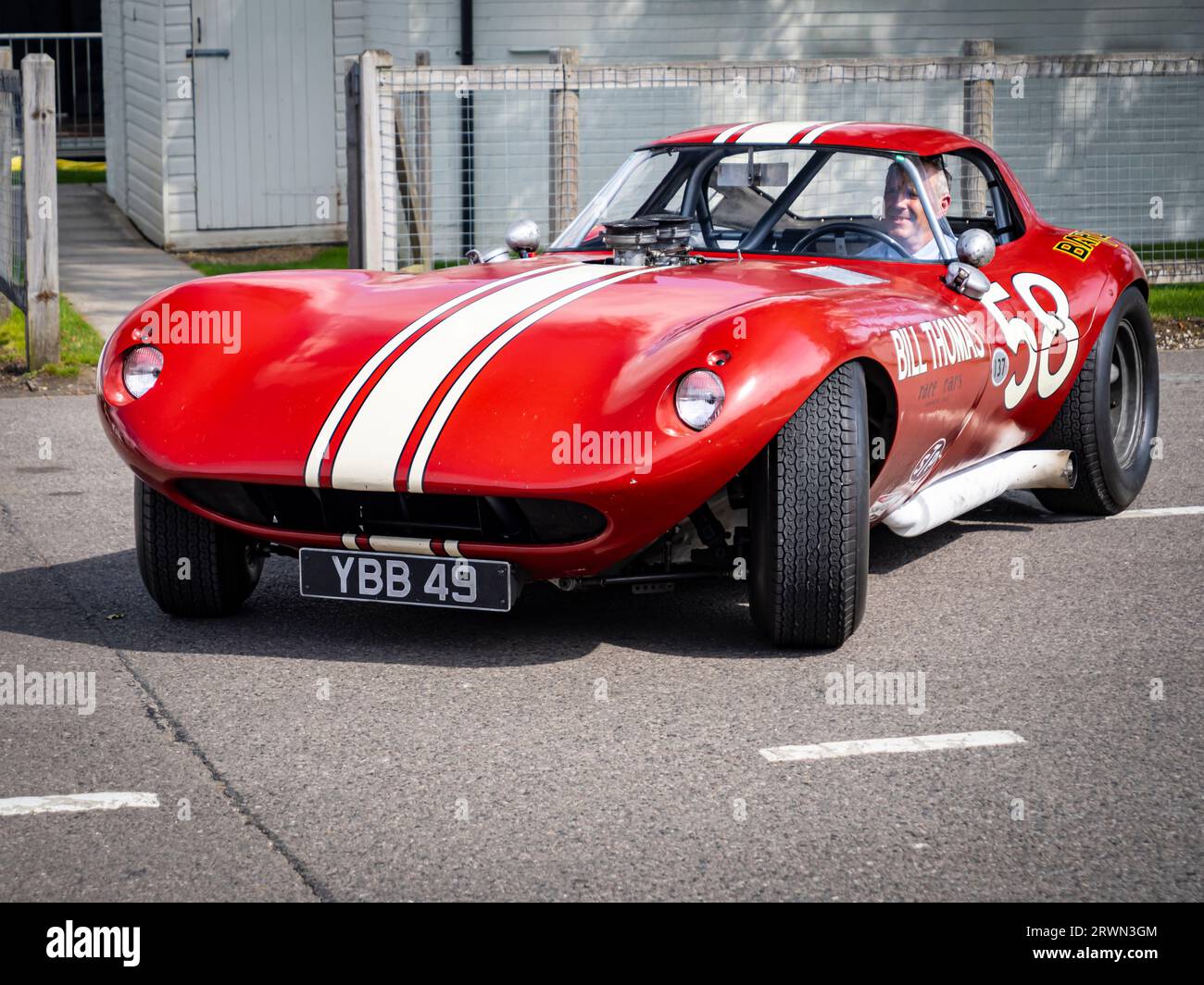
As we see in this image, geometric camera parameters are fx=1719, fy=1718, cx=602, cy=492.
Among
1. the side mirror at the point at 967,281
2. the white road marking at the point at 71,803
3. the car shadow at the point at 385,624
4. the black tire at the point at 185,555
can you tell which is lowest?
the car shadow at the point at 385,624

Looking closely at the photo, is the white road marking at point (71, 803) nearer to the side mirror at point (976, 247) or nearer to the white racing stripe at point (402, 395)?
the white racing stripe at point (402, 395)

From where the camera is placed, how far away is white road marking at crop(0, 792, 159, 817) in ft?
11.2

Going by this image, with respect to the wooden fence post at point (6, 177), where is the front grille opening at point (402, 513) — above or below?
below

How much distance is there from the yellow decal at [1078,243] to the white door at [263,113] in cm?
864

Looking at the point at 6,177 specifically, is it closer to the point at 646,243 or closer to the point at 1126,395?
the point at 646,243

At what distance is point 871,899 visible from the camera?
9.81 feet

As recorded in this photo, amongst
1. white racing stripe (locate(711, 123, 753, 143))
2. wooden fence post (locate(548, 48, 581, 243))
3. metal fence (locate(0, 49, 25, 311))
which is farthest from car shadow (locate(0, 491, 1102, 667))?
wooden fence post (locate(548, 48, 581, 243))

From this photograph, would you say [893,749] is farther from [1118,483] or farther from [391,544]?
[1118,483]

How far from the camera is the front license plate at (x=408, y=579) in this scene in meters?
4.20

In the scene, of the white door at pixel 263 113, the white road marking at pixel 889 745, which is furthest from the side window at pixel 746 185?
the white door at pixel 263 113

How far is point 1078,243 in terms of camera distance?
6.36 meters

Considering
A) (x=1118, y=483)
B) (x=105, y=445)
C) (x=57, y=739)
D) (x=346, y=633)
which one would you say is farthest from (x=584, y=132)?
(x=57, y=739)

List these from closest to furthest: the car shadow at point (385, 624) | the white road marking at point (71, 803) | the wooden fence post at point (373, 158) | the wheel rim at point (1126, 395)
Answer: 1. the white road marking at point (71, 803)
2. the car shadow at point (385, 624)
3. the wheel rim at point (1126, 395)
4. the wooden fence post at point (373, 158)

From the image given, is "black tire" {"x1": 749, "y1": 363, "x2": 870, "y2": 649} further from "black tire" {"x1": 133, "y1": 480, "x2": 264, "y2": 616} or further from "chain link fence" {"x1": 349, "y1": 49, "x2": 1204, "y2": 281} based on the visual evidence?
"chain link fence" {"x1": 349, "y1": 49, "x2": 1204, "y2": 281}
